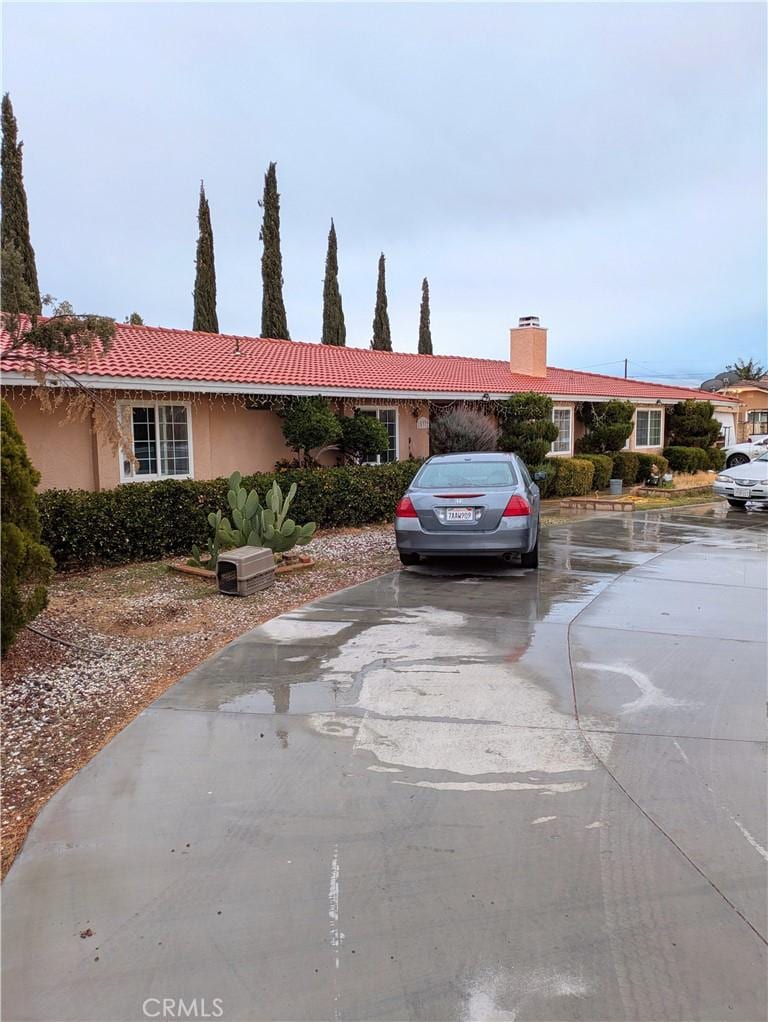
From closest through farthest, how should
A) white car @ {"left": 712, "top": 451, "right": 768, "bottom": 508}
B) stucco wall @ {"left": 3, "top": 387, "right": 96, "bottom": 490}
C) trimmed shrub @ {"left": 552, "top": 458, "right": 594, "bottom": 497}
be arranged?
stucco wall @ {"left": 3, "top": 387, "right": 96, "bottom": 490} → white car @ {"left": 712, "top": 451, "right": 768, "bottom": 508} → trimmed shrub @ {"left": 552, "top": 458, "right": 594, "bottom": 497}

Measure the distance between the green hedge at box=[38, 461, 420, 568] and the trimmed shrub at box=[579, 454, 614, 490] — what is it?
10184 mm

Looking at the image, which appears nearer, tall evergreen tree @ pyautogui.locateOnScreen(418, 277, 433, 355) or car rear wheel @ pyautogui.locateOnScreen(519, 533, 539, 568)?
car rear wheel @ pyautogui.locateOnScreen(519, 533, 539, 568)

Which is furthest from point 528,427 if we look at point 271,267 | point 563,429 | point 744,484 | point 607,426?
point 271,267

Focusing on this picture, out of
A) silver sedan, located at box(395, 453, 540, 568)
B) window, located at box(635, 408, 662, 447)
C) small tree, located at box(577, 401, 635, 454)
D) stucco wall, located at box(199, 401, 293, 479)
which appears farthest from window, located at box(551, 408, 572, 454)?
silver sedan, located at box(395, 453, 540, 568)

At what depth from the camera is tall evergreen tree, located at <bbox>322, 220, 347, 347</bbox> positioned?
1599 inches

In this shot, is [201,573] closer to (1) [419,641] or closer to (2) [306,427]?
(1) [419,641]

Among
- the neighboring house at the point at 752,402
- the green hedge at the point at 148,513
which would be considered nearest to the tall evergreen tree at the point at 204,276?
the green hedge at the point at 148,513

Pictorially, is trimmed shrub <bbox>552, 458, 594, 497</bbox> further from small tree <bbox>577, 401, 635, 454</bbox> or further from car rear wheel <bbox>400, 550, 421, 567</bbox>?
car rear wheel <bbox>400, 550, 421, 567</bbox>

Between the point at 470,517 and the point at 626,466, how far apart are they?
14.9 metres

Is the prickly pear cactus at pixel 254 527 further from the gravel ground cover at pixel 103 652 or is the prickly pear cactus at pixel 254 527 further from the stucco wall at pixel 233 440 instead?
the stucco wall at pixel 233 440

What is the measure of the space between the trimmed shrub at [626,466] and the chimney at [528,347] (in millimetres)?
4202

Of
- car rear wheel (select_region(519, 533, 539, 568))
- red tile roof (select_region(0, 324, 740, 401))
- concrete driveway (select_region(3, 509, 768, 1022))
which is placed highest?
red tile roof (select_region(0, 324, 740, 401))

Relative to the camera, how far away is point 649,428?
25.7m

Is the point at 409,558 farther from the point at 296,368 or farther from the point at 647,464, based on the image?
the point at 647,464
